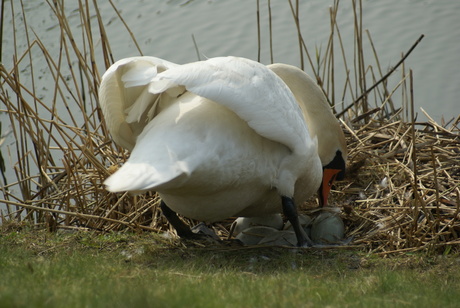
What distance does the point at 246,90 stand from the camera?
13.6 ft

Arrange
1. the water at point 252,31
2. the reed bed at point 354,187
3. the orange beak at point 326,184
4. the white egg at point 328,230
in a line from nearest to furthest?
the reed bed at point 354,187 < the white egg at point 328,230 < the orange beak at point 326,184 < the water at point 252,31

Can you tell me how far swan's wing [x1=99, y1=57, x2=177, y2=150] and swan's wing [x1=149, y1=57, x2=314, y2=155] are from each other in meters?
0.16

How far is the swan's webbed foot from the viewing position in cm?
478

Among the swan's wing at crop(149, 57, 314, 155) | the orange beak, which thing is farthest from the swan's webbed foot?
the orange beak

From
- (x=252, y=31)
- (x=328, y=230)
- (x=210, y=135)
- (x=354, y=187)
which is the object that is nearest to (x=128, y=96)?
(x=210, y=135)

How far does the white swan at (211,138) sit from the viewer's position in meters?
3.96

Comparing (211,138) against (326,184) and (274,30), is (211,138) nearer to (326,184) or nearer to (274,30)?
(326,184)

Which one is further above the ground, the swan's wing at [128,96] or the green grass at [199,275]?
the swan's wing at [128,96]

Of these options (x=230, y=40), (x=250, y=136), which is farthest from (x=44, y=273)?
(x=230, y=40)

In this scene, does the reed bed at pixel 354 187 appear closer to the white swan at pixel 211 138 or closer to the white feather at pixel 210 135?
the white swan at pixel 211 138

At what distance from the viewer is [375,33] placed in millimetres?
10047

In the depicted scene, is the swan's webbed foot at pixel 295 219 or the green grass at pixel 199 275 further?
the swan's webbed foot at pixel 295 219

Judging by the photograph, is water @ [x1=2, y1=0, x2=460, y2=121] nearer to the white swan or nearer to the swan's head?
the swan's head

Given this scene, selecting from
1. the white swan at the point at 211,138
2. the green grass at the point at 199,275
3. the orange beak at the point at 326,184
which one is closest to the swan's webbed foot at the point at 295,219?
the white swan at the point at 211,138
